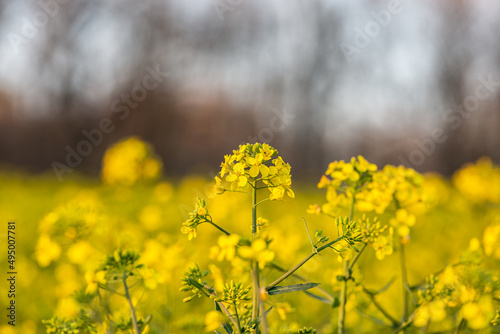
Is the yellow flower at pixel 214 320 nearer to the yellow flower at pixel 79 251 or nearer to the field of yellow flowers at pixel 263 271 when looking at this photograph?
the field of yellow flowers at pixel 263 271

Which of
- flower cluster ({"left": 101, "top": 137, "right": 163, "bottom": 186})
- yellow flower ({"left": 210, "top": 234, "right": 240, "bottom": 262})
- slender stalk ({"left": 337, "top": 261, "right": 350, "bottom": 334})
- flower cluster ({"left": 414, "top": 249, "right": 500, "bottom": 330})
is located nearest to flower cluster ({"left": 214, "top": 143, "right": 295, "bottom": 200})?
yellow flower ({"left": 210, "top": 234, "right": 240, "bottom": 262})

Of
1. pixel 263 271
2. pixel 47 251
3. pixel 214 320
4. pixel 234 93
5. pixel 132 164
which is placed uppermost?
pixel 234 93

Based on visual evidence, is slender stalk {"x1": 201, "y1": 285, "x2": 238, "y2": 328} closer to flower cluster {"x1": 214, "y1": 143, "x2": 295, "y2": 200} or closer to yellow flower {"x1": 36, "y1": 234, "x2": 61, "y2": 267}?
flower cluster {"x1": 214, "y1": 143, "x2": 295, "y2": 200}

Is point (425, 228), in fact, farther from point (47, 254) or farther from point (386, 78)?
point (386, 78)

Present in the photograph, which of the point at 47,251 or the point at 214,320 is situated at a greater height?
the point at 47,251

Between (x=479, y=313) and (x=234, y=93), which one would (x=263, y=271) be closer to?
(x=479, y=313)

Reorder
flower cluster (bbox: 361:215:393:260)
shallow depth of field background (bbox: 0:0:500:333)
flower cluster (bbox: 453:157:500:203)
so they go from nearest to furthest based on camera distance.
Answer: flower cluster (bbox: 361:215:393:260) → flower cluster (bbox: 453:157:500:203) → shallow depth of field background (bbox: 0:0:500:333)

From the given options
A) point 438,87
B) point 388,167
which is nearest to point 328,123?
point 438,87

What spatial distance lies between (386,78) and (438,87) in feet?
7.78

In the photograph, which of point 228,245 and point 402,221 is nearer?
point 228,245

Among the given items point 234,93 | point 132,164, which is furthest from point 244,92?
point 132,164

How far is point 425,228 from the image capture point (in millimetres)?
5008

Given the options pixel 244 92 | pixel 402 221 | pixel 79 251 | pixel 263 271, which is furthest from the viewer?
pixel 244 92

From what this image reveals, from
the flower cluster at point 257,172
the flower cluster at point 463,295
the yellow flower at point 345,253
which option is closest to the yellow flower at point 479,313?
the flower cluster at point 463,295
